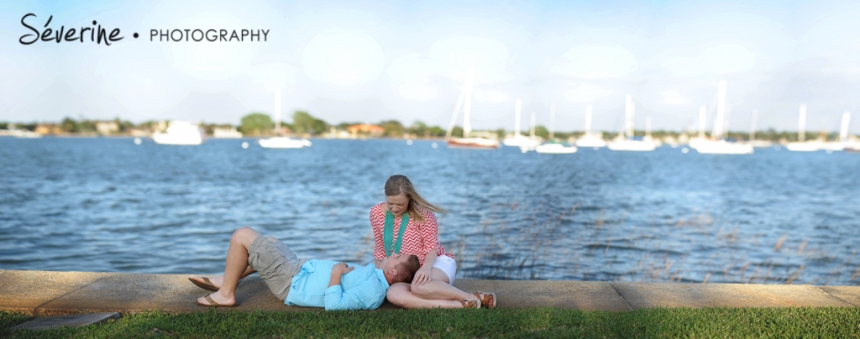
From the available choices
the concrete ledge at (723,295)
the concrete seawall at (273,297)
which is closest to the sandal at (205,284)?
the concrete seawall at (273,297)

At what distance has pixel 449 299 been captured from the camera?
5.35m

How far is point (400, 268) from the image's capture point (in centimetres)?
549

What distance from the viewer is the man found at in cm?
518

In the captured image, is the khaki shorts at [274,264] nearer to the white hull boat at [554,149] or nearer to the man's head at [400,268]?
the man's head at [400,268]

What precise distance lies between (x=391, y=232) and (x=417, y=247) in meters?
0.27

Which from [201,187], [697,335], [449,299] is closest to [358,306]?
[449,299]

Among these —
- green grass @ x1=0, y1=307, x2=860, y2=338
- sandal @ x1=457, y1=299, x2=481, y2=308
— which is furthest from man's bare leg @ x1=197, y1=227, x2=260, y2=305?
sandal @ x1=457, y1=299, x2=481, y2=308

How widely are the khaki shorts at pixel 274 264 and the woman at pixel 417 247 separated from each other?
0.85 meters

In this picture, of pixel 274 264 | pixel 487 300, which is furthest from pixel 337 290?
pixel 487 300

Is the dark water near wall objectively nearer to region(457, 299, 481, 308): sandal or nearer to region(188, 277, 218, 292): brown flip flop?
region(457, 299, 481, 308): sandal

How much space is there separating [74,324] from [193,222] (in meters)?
13.1

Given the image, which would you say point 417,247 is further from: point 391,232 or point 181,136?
point 181,136

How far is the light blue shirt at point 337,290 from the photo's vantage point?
203 inches

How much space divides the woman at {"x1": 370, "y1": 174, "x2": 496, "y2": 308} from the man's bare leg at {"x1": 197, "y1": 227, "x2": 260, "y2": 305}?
1160 mm
